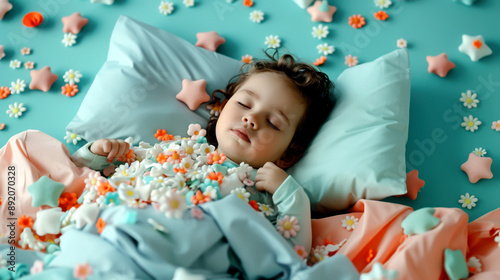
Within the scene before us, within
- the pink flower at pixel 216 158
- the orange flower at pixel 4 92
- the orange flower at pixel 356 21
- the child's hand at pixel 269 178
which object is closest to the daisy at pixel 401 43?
the orange flower at pixel 356 21

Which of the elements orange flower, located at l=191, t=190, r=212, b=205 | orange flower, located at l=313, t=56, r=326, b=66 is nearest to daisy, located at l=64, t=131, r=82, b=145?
orange flower, located at l=191, t=190, r=212, b=205

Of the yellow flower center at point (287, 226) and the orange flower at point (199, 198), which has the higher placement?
the orange flower at point (199, 198)

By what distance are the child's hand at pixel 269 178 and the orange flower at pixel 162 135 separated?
344mm

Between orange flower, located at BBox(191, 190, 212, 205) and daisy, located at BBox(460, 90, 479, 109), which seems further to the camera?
daisy, located at BBox(460, 90, 479, 109)

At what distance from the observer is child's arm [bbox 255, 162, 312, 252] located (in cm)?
126

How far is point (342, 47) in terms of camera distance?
1775mm

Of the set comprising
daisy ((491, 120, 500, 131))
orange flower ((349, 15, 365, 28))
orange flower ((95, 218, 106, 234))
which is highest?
orange flower ((349, 15, 365, 28))

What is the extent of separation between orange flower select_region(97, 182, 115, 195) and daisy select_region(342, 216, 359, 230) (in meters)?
0.68

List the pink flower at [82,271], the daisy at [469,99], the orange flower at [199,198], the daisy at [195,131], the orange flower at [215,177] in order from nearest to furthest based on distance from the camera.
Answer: the pink flower at [82,271] < the orange flower at [199,198] < the orange flower at [215,177] < the daisy at [195,131] < the daisy at [469,99]

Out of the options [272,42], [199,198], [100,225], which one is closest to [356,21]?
[272,42]

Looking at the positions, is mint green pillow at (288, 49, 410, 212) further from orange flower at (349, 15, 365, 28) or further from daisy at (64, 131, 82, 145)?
daisy at (64, 131, 82, 145)

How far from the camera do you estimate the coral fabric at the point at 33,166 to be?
1.31 meters

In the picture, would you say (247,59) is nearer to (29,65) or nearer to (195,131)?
(195,131)

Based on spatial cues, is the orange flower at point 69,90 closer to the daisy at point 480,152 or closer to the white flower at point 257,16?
the white flower at point 257,16
